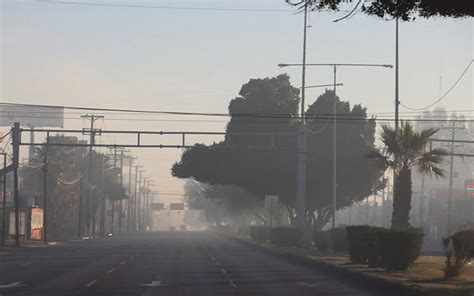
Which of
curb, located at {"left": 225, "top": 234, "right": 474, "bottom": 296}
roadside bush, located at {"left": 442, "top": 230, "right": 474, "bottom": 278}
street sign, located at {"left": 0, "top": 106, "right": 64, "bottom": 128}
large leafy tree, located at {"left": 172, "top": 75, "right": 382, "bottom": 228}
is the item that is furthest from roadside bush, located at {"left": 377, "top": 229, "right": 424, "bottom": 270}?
street sign, located at {"left": 0, "top": 106, "right": 64, "bottom": 128}

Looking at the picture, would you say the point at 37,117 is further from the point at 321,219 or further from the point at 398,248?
the point at 398,248

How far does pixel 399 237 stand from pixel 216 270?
7961 mm

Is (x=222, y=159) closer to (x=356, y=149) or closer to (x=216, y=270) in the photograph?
(x=356, y=149)

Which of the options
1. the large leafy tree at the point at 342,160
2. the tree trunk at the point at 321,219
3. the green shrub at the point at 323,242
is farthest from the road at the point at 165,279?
the tree trunk at the point at 321,219

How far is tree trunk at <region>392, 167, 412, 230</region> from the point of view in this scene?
40906mm

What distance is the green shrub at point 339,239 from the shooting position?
4991cm

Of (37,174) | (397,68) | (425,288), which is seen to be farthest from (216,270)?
(37,174)

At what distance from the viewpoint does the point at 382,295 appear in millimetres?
26078

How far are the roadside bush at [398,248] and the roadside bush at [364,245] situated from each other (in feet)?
2.86

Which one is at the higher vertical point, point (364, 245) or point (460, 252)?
point (460, 252)

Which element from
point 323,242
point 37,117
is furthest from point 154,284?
point 37,117

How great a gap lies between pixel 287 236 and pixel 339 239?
11.4 meters

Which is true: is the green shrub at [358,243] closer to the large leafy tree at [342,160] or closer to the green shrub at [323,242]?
the green shrub at [323,242]

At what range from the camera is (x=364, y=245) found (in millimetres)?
36562
